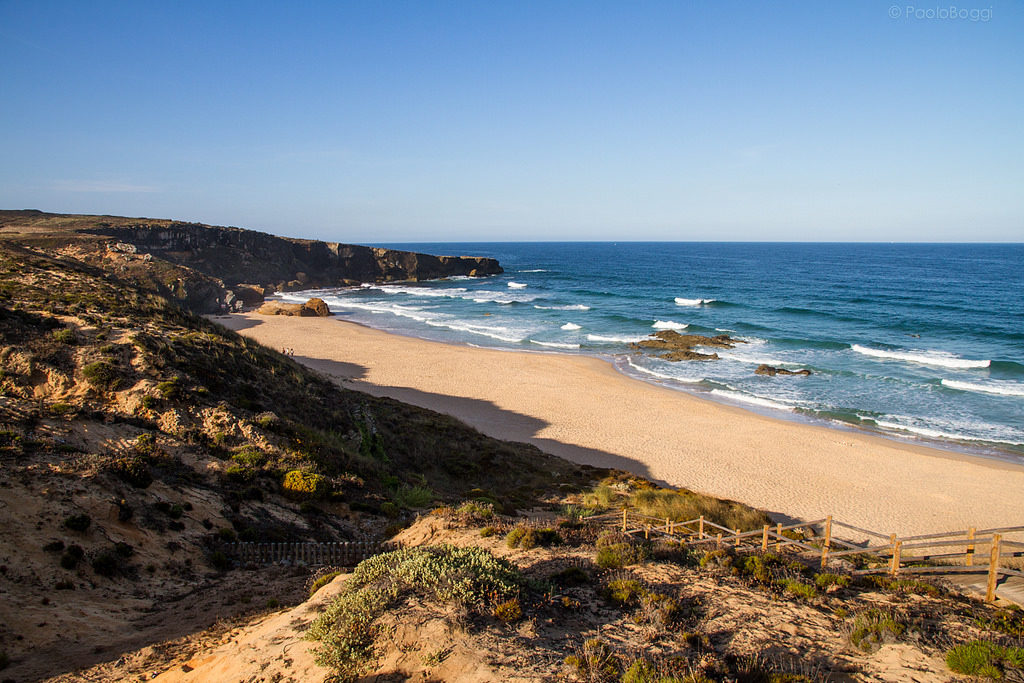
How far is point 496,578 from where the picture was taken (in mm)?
7668

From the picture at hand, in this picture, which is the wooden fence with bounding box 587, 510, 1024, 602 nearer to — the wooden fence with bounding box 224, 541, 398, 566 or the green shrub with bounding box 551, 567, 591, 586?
the green shrub with bounding box 551, 567, 591, 586

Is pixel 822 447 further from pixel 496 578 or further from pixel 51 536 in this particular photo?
pixel 51 536

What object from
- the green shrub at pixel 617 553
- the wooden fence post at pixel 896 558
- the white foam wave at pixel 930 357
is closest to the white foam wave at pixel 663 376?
the white foam wave at pixel 930 357

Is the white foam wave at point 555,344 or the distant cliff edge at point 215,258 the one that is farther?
the distant cliff edge at point 215,258

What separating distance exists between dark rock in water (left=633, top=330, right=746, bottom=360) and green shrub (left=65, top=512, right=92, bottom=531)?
35.9 metres

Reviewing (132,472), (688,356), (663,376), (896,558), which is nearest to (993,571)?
(896,558)

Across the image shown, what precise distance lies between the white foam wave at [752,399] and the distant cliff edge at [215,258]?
4624 centimetres

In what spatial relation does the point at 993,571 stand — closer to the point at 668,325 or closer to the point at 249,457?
the point at 249,457

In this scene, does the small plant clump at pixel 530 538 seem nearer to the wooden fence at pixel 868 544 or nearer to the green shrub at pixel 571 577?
the green shrub at pixel 571 577

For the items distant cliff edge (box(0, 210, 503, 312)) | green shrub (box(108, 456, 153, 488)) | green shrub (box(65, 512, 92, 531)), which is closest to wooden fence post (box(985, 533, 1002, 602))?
green shrub (box(65, 512, 92, 531))

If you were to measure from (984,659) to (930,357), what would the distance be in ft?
128

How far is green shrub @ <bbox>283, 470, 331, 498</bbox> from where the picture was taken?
42.0 feet

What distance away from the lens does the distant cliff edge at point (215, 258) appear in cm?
5091

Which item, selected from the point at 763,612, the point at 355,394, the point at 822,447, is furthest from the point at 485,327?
the point at 763,612
